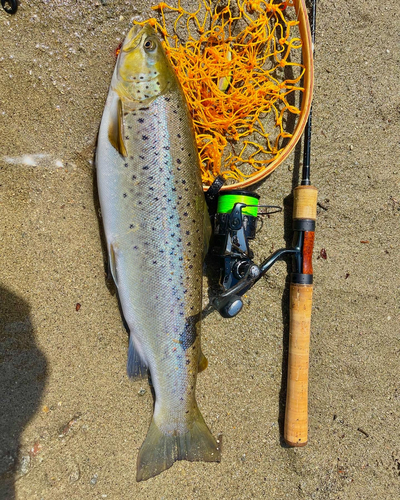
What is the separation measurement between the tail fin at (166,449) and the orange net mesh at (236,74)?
1548 millimetres

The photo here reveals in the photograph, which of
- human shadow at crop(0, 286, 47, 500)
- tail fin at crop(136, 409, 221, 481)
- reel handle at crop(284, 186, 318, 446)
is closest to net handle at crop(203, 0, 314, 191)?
reel handle at crop(284, 186, 318, 446)

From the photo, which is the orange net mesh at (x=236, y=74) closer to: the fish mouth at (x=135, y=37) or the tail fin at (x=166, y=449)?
the fish mouth at (x=135, y=37)

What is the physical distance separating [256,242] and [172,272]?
759 mm

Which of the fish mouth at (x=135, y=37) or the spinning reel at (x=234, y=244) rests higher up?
the fish mouth at (x=135, y=37)

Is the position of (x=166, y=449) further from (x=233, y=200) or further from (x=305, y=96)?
(x=305, y=96)

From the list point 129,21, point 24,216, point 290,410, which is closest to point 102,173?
point 24,216

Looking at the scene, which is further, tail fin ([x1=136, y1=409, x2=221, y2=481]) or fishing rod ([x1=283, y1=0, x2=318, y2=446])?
fishing rod ([x1=283, y1=0, x2=318, y2=446])

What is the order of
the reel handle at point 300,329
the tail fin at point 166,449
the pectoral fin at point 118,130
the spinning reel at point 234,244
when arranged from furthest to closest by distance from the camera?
the reel handle at point 300,329, the tail fin at point 166,449, the spinning reel at point 234,244, the pectoral fin at point 118,130

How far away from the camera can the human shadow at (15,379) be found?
6.05ft

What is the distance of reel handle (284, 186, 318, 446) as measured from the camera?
6.86 ft

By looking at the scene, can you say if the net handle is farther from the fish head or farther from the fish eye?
the fish eye

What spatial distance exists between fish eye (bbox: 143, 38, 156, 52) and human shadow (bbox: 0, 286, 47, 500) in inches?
61.5

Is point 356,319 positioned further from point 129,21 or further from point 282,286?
point 129,21

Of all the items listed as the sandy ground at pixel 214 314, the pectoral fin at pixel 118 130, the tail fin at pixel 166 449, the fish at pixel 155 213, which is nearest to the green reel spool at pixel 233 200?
the fish at pixel 155 213
